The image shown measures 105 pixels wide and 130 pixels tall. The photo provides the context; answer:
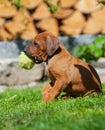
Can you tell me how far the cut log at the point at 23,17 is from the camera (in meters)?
11.4

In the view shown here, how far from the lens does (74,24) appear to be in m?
11.6

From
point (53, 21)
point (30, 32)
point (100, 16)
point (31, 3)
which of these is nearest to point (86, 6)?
→ point (100, 16)

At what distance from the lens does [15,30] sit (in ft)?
37.4

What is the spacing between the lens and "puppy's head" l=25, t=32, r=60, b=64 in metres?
6.38

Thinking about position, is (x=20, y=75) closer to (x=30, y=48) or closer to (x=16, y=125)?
(x=30, y=48)

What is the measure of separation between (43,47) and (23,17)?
503cm

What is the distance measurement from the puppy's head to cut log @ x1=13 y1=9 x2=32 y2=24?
4952 millimetres

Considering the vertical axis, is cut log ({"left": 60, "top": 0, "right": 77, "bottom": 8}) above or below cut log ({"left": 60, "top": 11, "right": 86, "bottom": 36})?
above

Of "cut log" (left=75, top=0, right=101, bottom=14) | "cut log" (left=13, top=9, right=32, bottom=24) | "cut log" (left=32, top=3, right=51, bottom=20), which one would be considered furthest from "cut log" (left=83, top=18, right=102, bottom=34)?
"cut log" (left=13, top=9, right=32, bottom=24)

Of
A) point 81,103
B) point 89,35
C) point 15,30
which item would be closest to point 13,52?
point 15,30

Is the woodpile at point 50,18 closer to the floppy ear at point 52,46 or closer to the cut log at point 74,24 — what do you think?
the cut log at point 74,24

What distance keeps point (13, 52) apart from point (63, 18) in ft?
4.30

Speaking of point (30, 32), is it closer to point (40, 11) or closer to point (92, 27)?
point (40, 11)

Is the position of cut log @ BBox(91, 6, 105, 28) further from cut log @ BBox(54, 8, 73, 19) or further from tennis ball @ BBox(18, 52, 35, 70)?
tennis ball @ BBox(18, 52, 35, 70)
